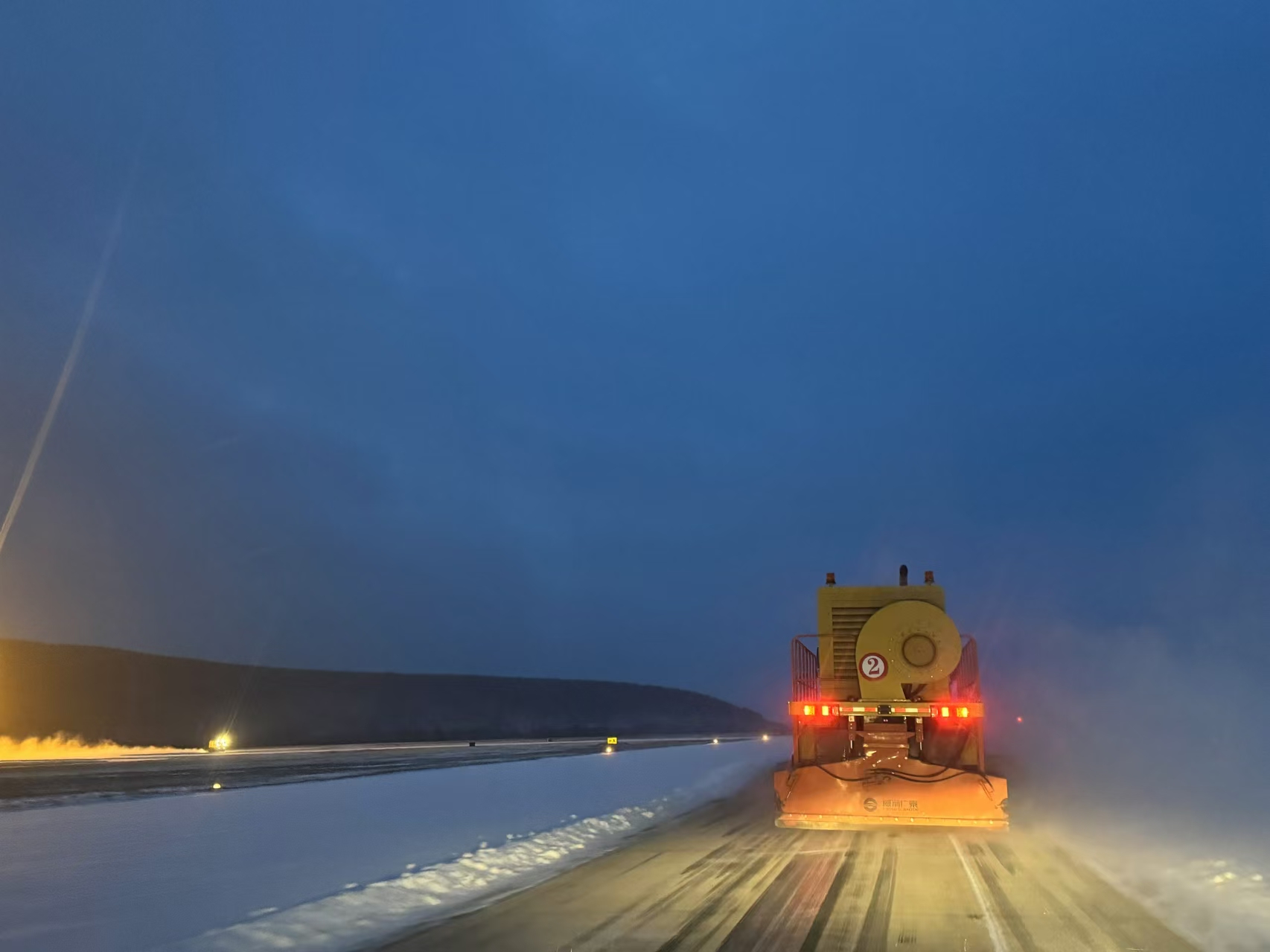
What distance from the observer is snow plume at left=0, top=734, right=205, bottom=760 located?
154ft

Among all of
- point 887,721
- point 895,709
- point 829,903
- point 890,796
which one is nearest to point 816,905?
point 829,903

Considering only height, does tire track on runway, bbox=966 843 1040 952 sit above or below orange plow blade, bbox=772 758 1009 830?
below

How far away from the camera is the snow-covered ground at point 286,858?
734 cm

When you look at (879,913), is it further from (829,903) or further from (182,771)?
(182,771)

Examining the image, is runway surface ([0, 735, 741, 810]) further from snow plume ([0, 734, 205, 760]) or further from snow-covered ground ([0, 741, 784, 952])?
snow-covered ground ([0, 741, 784, 952])

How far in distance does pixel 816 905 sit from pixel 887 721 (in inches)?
227

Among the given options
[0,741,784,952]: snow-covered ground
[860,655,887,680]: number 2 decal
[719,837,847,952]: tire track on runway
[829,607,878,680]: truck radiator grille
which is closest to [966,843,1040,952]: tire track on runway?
[719,837,847,952]: tire track on runway

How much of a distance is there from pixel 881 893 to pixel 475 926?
4261mm

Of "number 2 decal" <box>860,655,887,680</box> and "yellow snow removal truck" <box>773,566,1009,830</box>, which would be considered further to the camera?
"number 2 decal" <box>860,655,887,680</box>

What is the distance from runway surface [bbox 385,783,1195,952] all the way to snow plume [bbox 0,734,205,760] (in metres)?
43.6

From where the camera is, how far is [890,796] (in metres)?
13.0

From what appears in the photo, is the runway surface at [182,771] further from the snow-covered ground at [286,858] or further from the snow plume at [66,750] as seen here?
the snow-covered ground at [286,858]

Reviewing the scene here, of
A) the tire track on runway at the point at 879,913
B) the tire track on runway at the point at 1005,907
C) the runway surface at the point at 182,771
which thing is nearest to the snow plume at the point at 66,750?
the runway surface at the point at 182,771

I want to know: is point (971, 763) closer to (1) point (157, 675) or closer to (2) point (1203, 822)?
(2) point (1203, 822)
